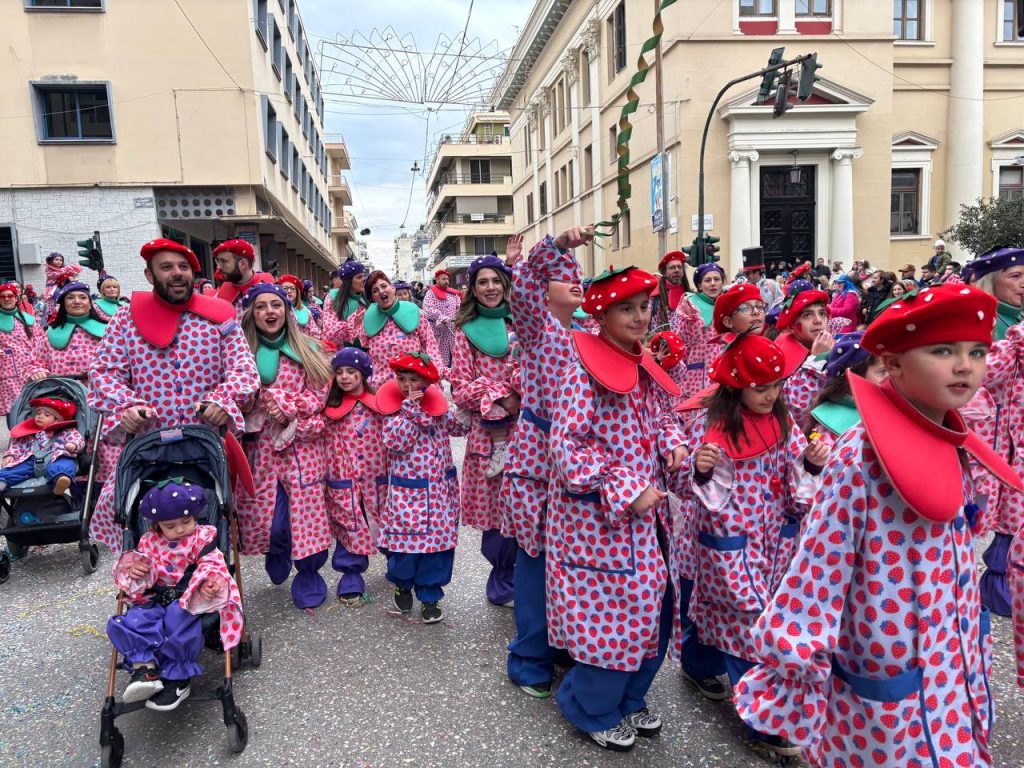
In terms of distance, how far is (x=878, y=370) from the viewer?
10.8 ft

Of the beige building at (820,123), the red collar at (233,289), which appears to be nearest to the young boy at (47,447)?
the red collar at (233,289)

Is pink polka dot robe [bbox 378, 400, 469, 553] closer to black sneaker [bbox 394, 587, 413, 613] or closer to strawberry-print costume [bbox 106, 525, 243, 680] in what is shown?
black sneaker [bbox 394, 587, 413, 613]

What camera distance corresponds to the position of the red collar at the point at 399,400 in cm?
423

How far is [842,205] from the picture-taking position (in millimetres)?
24219

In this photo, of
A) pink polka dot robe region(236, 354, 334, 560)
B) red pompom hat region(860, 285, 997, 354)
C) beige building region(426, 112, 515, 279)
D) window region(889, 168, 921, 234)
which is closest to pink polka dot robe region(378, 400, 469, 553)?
pink polka dot robe region(236, 354, 334, 560)

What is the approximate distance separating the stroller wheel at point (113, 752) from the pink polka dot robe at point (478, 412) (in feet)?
6.98

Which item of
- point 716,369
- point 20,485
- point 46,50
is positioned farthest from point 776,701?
point 46,50

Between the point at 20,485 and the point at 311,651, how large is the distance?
9.32 feet

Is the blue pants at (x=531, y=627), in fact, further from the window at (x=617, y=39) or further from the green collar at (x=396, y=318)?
the window at (x=617, y=39)

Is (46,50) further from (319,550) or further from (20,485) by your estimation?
(319,550)

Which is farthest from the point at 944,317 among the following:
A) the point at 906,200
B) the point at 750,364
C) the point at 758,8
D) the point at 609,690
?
the point at 906,200

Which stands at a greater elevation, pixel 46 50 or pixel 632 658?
pixel 46 50

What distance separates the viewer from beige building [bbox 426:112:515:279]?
191ft

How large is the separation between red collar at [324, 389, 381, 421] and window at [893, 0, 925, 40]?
30.3 meters
